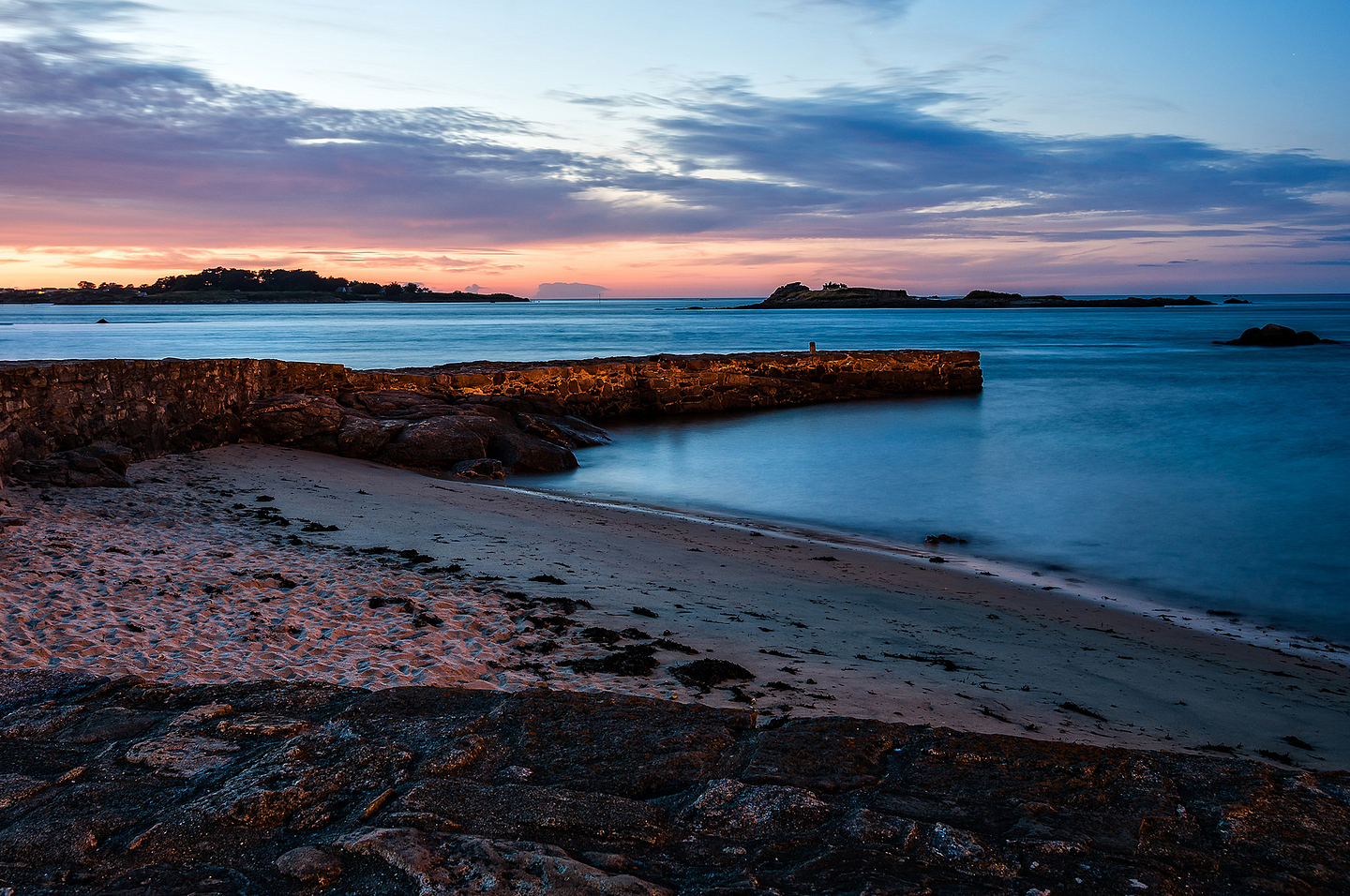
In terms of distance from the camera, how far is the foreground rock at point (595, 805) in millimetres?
1978

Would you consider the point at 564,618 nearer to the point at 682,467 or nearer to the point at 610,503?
the point at 610,503

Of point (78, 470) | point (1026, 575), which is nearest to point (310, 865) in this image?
point (78, 470)

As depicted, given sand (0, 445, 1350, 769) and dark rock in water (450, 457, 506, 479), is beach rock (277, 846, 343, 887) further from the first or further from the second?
dark rock in water (450, 457, 506, 479)

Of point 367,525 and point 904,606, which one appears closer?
point 904,606

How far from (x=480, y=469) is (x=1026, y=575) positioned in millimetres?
6858

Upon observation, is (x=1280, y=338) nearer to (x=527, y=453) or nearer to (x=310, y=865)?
(x=527, y=453)

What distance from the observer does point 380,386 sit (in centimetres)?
1434

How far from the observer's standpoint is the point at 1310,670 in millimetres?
5395

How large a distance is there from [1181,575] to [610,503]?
6.11m

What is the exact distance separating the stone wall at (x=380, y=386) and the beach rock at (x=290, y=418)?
0.23m

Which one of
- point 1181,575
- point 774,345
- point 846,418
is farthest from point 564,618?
point 774,345

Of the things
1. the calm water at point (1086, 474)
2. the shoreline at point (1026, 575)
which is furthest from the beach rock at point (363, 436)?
the calm water at point (1086, 474)

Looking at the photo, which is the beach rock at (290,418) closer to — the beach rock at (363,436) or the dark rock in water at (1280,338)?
the beach rock at (363,436)

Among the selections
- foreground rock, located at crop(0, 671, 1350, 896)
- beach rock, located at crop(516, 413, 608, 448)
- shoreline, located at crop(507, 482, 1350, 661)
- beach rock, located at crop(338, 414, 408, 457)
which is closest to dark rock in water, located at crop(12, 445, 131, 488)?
beach rock, located at crop(338, 414, 408, 457)
